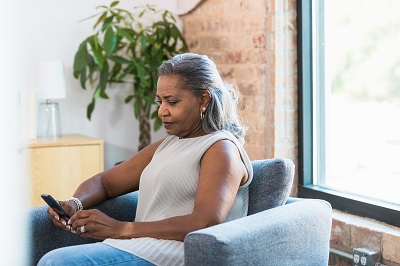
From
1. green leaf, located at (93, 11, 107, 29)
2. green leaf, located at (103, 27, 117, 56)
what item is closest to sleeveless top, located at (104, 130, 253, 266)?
green leaf, located at (103, 27, 117, 56)

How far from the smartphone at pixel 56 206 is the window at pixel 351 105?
1389 mm

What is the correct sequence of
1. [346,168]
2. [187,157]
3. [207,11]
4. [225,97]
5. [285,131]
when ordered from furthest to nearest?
[207,11] < [285,131] < [346,168] < [225,97] < [187,157]

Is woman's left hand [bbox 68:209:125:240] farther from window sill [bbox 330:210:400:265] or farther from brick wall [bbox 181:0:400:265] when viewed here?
brick wall [bbox 181:0:400:265]

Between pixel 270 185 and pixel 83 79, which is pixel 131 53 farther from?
pixel 270 185

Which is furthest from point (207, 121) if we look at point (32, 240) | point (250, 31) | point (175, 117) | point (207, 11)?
point (207, 11)

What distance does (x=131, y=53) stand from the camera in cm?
400

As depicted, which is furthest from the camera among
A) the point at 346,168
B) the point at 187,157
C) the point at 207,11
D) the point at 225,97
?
the point at 207,11

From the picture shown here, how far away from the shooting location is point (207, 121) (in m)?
2.02

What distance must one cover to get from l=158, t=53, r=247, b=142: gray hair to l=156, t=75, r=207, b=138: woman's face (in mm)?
20

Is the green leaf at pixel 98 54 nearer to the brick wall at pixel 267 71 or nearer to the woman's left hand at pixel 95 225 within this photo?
the brick wall at pixel 267 71

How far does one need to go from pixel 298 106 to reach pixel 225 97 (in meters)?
1.15

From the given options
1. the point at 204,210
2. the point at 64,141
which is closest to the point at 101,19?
the point at 64,141

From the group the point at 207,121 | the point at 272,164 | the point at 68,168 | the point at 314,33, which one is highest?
the point at 314,33

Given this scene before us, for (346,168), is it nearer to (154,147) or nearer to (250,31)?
(250,31)
